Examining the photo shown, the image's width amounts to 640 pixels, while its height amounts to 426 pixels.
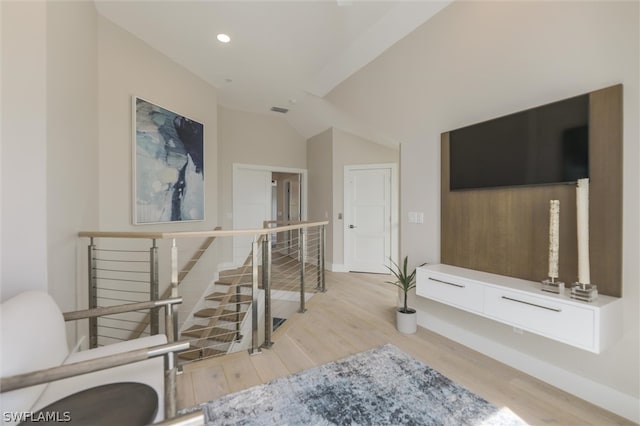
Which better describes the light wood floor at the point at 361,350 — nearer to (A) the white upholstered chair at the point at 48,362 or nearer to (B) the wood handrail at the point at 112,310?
(A) the white upholstered chair at the point at 48,362

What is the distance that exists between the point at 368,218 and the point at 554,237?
3360mm

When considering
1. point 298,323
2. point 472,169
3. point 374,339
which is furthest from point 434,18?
point 298,323

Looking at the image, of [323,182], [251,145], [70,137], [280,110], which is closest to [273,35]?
[70,137]

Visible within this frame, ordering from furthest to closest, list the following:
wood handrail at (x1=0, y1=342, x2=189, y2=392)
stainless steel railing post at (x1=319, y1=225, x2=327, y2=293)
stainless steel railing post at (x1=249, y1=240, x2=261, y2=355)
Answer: stainless steel railing post at (x1=319, y1=225, x2=327, y2=293) → stainless steel railing post at (x1=249, y1=240, x2=261, y2=355) → wood handrail at (x1=0, y1=342, x2=189, y2=392)

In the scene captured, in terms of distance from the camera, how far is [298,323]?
9.64 ft

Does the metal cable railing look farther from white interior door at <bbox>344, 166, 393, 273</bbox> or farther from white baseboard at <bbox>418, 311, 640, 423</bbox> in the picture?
white baseboard at <bbox>418, 311, 640, 423</bbox>

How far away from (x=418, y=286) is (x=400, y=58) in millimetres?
2438

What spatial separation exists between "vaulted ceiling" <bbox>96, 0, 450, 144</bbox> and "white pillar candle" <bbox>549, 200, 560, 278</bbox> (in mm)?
2020

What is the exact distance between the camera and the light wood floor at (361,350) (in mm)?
1720

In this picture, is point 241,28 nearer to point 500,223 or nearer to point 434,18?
point 434,18

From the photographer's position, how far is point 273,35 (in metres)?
3.08

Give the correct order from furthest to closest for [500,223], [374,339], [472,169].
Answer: [374,339] < [472,169] < [500,223]

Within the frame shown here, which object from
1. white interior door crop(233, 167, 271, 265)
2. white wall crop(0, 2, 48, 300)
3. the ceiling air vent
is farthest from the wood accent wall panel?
white interior door crop(233, 167, 271, 265)

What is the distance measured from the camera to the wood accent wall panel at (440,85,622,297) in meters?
1.65
